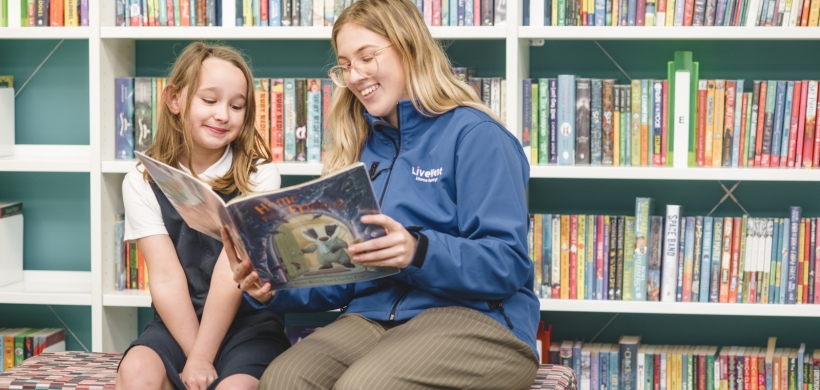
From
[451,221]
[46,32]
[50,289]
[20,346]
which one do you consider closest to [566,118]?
[451,221]

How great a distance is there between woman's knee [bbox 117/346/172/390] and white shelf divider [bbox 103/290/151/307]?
688 millimetres

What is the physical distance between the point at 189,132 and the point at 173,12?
0.60m

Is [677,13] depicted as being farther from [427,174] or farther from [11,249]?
[11,249]

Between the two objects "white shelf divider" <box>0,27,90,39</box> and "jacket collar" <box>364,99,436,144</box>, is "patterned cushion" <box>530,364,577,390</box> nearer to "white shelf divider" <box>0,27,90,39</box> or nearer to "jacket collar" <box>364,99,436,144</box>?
"jacket collar" <box>364,99,436,144</box>

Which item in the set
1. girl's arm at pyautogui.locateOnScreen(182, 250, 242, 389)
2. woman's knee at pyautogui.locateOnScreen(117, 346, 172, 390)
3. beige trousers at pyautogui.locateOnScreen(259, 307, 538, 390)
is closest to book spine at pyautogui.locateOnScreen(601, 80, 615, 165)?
beige trousers at pyautogui.locateOnScreen(259, 307, 538, 390)

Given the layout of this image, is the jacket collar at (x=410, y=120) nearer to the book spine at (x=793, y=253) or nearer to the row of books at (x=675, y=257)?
the row of books at (x=675, y=257)

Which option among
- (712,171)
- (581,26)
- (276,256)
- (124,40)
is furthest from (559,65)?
(276,256)

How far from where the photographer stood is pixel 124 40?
7.43ft

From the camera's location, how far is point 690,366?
2107mm

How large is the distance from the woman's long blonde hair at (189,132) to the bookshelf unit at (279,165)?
1.29 feet

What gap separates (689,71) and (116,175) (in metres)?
1.33

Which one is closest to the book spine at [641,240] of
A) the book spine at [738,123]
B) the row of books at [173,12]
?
the book spine at [738,123]

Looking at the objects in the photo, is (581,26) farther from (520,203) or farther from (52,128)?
(52,128)

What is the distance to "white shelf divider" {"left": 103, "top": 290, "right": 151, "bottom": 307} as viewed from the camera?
214 centimetres
